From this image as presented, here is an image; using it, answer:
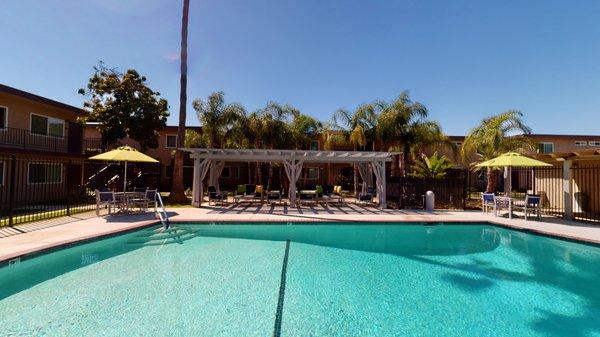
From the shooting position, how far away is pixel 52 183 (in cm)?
1847

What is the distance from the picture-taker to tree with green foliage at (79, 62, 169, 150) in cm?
1950

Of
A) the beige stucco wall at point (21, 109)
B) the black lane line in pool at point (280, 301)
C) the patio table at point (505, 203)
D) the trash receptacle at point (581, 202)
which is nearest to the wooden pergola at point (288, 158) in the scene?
the patio table at point (505, 203)

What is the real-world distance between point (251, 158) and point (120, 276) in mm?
10997

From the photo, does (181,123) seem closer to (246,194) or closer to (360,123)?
(246,194)

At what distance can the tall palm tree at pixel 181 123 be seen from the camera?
675 inches

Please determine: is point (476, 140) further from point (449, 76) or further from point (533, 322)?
point (533, 322)

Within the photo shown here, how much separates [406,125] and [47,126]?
23.8 metres

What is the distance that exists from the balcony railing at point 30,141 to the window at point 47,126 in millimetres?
310

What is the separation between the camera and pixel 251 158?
1695cm

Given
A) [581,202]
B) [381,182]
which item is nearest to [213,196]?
[381,182]

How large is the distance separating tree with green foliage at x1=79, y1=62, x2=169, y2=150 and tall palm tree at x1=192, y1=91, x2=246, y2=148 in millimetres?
3163

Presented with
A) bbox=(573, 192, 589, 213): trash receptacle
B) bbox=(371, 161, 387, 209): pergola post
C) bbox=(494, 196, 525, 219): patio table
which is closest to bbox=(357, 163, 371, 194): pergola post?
bbox=(371, 161, 387, 209): pergola post

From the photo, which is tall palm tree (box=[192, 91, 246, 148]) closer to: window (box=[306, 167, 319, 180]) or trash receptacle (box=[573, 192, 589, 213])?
window (box=[306, 167, 319, 180])

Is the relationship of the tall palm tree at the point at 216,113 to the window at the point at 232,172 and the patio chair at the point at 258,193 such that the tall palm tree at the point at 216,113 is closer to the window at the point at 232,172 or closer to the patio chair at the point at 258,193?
the patio chair at the point at 258,193
